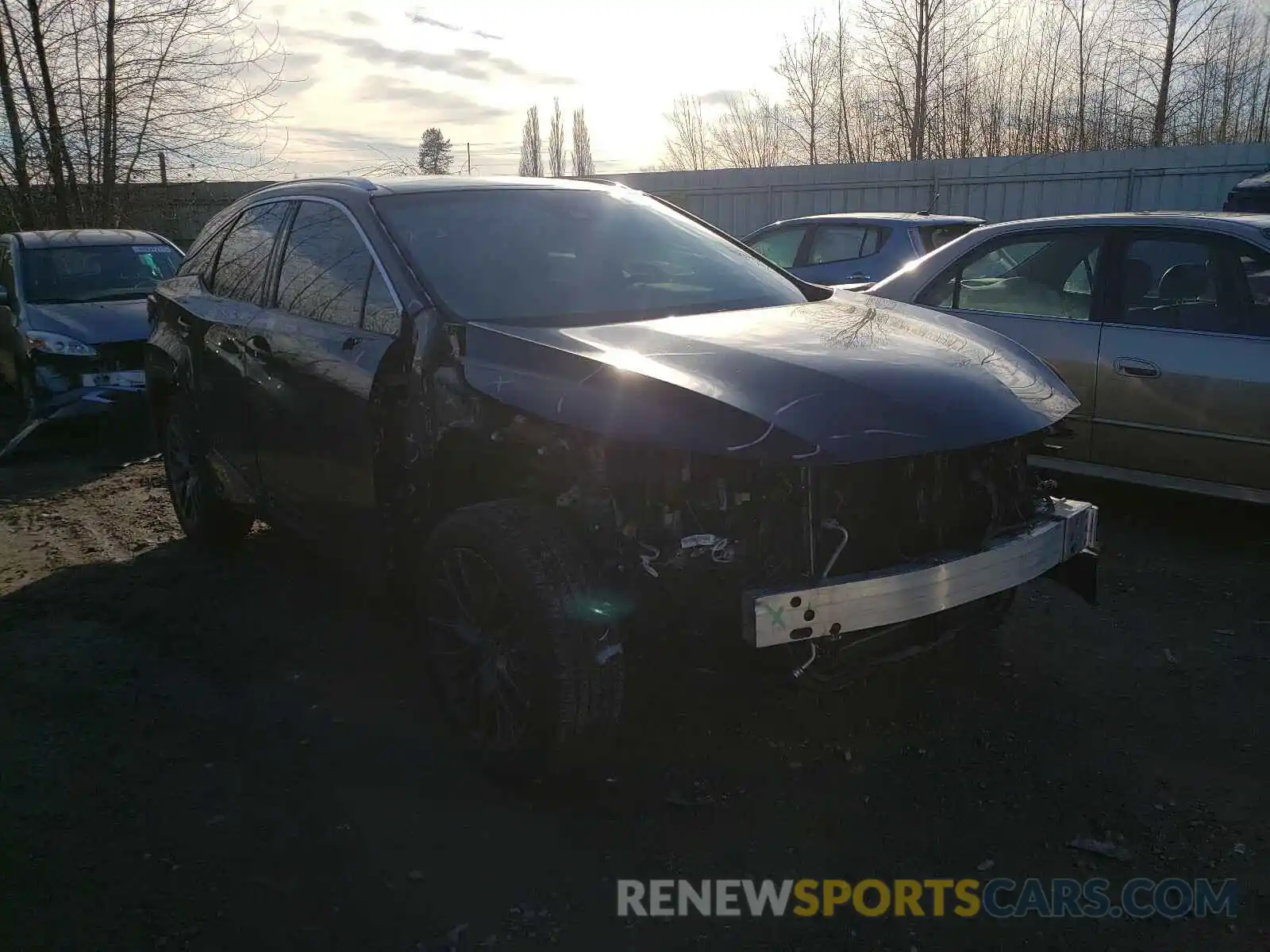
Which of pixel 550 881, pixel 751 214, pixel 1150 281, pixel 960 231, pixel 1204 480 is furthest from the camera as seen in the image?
pixel 751 214

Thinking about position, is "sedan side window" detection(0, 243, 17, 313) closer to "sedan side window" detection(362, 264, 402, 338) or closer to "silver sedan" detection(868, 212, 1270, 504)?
"sedan side window" detection(362, 264, 402, 338)

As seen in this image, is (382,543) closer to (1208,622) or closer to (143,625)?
(143,625)

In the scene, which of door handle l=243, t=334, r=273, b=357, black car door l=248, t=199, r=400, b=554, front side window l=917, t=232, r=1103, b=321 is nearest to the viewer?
black car door l=248, t=199, r=400, b=554

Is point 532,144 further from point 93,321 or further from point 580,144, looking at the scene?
point 93,321

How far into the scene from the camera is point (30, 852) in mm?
2838

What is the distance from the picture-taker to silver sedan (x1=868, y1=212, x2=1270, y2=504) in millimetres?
4648

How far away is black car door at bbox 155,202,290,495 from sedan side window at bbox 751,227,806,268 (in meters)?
7.02

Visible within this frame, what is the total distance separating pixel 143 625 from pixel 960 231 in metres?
8.48

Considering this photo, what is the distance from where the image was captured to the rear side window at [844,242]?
1032 cm

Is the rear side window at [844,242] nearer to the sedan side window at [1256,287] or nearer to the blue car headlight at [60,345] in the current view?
the sedan side window at [1256,287]

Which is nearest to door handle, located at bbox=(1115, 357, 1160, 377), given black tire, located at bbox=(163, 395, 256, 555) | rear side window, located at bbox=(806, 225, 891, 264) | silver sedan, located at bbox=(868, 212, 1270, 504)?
silver sedan, located at bbox=(868, 212, 1270, 504)

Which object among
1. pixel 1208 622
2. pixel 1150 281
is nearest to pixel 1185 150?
pixel 1150 281

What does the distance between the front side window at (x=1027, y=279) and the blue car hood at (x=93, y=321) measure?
5.95 meters

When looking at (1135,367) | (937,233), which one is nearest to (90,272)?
(937,233)
